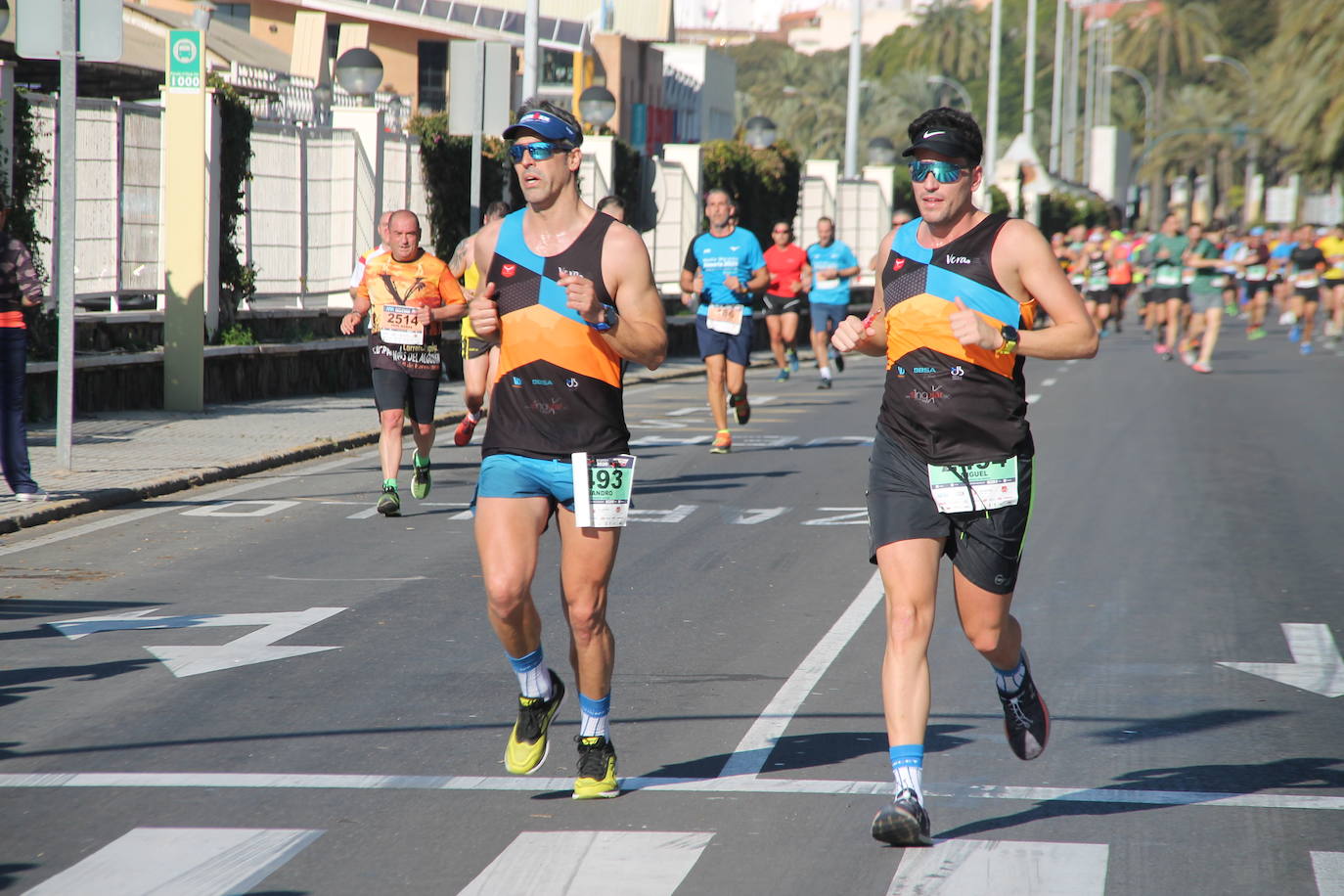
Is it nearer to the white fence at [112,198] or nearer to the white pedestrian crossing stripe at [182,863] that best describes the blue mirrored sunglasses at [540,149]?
the white pedestrian crossing stripe at [182,863]

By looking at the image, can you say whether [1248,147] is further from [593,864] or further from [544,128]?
[593,864]

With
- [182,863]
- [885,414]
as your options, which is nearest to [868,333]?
[885,414]

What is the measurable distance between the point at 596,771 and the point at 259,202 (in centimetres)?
1560

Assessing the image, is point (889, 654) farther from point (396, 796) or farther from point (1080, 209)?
point (1080, 209)

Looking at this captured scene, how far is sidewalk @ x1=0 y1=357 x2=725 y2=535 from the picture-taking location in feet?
39.8

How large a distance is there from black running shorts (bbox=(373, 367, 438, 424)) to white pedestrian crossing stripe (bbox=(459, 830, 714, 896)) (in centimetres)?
701

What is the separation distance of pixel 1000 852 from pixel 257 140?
16.4 m

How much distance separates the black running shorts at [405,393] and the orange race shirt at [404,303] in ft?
0.15

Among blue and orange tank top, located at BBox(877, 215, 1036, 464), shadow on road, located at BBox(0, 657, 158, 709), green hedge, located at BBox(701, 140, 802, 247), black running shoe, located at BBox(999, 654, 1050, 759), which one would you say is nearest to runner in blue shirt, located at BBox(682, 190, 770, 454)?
shadow on road, located at BBox(0, 657, 158, 709)

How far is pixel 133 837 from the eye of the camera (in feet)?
17.0

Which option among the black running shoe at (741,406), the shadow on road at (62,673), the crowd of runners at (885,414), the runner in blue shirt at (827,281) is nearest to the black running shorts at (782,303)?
the runner in blue shirt at (827,281)

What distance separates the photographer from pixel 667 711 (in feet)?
22.2

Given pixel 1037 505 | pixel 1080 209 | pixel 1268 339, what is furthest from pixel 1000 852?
pixel 1080 209

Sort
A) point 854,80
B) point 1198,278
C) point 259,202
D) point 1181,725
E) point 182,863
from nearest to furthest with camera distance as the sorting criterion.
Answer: point 182,863
point 1181,725
point 259,202
point 1198,278
point 854,80
